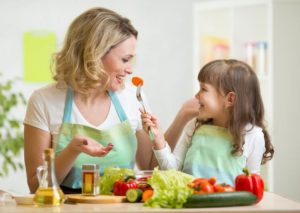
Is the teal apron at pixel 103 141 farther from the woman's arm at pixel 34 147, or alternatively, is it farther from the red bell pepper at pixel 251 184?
the red bell pepper at pixel 251 184

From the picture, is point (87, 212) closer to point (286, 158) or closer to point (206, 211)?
point (206, 211)

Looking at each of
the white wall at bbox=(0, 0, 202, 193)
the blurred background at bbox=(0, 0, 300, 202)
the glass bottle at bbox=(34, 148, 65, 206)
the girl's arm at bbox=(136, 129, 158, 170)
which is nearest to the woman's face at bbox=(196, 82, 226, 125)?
the girl's arm at bbox=(136, 129, 158, 170)

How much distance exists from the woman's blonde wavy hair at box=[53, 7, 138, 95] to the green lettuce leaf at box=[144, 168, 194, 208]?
55cm

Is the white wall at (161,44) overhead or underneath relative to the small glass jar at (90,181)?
overhead

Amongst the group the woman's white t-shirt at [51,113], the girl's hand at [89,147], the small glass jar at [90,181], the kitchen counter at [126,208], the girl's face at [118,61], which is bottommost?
the kitchen counter at [126,208]

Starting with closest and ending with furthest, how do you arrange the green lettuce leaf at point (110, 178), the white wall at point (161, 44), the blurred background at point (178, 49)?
1. the green lettuce leaf at point (110, 178)
2. the blurred background at point (178, 49)
3. the white wall at point (161, 44)

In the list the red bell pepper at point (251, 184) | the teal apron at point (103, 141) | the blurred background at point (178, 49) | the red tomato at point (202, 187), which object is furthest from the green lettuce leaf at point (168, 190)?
the blurred background at point (178, 49)

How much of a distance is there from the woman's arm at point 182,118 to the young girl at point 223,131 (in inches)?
1.1

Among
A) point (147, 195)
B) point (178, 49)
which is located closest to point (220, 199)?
point (147, 195)

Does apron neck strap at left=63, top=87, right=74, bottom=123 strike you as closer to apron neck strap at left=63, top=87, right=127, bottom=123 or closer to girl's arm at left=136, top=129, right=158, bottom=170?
apron neck strap at left=63, top=87, right=127, bottom=123

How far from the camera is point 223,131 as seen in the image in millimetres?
2404

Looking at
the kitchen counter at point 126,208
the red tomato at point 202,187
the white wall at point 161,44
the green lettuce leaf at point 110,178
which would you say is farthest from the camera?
the white wall at point 161,44

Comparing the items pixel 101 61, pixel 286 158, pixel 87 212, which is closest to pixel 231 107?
pixel 101 61

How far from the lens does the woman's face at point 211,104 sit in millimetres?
2418
